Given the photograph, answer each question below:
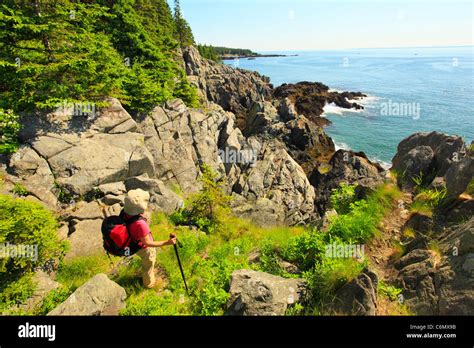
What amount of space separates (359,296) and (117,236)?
5.13m

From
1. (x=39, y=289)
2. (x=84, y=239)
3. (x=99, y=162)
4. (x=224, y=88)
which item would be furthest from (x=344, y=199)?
(x=224, y=88)

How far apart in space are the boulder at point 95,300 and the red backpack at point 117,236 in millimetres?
768

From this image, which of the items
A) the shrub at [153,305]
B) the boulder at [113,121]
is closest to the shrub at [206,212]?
the shrub at [153,305]

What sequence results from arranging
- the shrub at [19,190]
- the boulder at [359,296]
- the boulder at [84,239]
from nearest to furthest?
the boulder at [359,296], the boulder at [84,239], the shrub at [19,190]

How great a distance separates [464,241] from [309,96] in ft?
228

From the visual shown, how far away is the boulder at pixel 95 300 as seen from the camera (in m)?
4.99

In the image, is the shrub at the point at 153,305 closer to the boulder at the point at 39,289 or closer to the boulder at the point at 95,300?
the boulder at the point at 95,300

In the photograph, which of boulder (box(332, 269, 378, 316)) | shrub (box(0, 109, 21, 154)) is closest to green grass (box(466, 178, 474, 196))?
boulder (box(332, 269, 378, 316))

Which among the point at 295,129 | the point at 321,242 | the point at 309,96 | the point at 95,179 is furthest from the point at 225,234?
the point at 309,96

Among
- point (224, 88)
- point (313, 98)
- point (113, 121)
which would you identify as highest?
point (224, 88)

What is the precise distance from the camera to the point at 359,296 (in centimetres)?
470

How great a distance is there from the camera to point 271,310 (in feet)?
16.0

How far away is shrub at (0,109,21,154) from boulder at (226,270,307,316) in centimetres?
1106

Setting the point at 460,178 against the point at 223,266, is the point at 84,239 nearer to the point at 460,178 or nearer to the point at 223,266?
the point at 223,266
